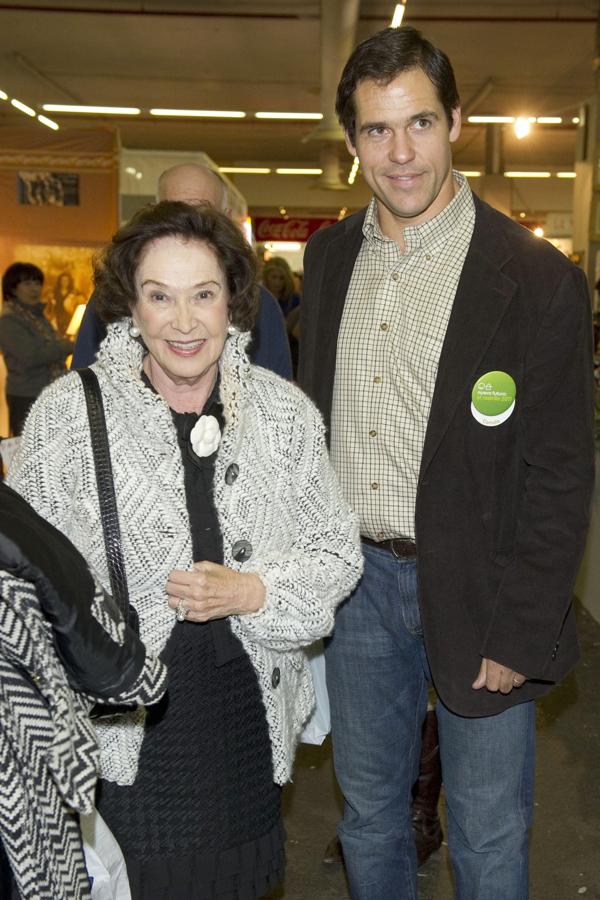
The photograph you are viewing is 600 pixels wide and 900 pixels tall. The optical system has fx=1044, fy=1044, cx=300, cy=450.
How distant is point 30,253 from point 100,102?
7.10 meters

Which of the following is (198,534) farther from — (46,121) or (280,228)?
(280,228)

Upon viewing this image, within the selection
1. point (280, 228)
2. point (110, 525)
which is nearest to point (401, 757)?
point (110, 525)

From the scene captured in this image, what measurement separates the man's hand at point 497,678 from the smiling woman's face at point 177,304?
0.87 meters

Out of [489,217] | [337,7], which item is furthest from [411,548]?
[337,7]

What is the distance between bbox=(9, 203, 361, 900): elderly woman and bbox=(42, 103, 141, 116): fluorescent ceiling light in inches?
573

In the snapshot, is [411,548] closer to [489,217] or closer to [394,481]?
[394,481]

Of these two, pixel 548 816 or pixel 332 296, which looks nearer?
pixel 332 296

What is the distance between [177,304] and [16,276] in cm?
608

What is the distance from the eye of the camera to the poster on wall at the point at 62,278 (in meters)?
8.84

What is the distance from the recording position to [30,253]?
9195mm

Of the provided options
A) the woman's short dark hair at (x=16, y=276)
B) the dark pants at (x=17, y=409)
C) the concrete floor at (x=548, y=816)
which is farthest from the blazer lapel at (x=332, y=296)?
the woman's short dark hair at (x=16, y=276)

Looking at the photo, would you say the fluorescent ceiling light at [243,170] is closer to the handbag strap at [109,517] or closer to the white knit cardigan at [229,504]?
the white knit cardigan at [229,504]

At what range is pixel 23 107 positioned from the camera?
15719mm

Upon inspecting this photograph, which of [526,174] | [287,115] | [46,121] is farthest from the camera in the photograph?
[526,174]
